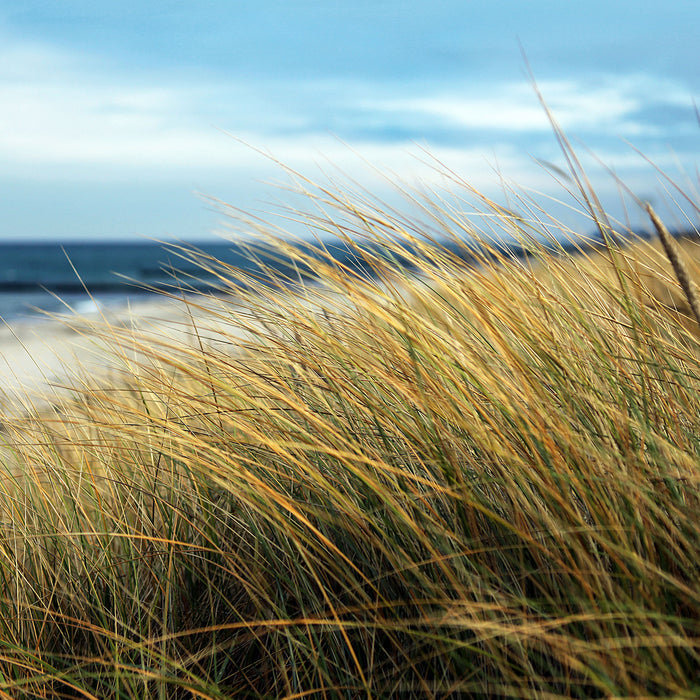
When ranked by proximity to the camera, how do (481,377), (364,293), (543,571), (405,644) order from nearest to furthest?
(543,571) < (405,644) < (481,377) < (364,293)

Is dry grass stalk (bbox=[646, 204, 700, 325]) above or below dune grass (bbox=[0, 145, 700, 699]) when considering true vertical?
above

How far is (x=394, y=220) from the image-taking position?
1.56 m

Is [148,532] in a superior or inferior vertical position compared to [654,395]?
inferior

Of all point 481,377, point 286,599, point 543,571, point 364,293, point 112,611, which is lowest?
point 112,611

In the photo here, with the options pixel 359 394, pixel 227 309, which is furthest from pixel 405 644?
pixel 227 309

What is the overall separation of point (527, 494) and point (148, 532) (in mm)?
820

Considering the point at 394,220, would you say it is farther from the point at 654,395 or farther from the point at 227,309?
the point at 654,395

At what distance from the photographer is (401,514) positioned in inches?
37.9

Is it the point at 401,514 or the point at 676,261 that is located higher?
the point at 676,261

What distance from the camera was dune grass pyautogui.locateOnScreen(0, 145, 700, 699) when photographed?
91 cm

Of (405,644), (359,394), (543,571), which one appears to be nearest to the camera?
(543,571)

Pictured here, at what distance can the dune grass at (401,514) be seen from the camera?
910 millimetres

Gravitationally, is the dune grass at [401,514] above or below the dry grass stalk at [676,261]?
below

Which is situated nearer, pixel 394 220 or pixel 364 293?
pixel 364 293
